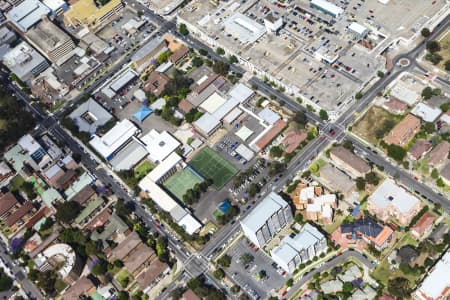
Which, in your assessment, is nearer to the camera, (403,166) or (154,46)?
(403,166)

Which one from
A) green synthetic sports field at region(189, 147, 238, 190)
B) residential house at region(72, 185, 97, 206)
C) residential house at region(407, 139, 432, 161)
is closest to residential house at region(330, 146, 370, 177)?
residential house at region(407, 139, 432, 161)

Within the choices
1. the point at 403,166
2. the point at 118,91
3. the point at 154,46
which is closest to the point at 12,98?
the point at 118,91

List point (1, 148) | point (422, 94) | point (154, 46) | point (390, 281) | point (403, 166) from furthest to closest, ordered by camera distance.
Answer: point (154, 46), point (1, 148), point (422, 94), point (403, 166), point (390, 281)

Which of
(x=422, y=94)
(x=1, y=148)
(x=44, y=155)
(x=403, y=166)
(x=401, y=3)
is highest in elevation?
(x=1, y=148)

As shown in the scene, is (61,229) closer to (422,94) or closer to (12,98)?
(12,98)

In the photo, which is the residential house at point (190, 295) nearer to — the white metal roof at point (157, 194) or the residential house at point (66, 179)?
the white metal roof at point (157, 194)

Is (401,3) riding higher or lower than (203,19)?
lower
